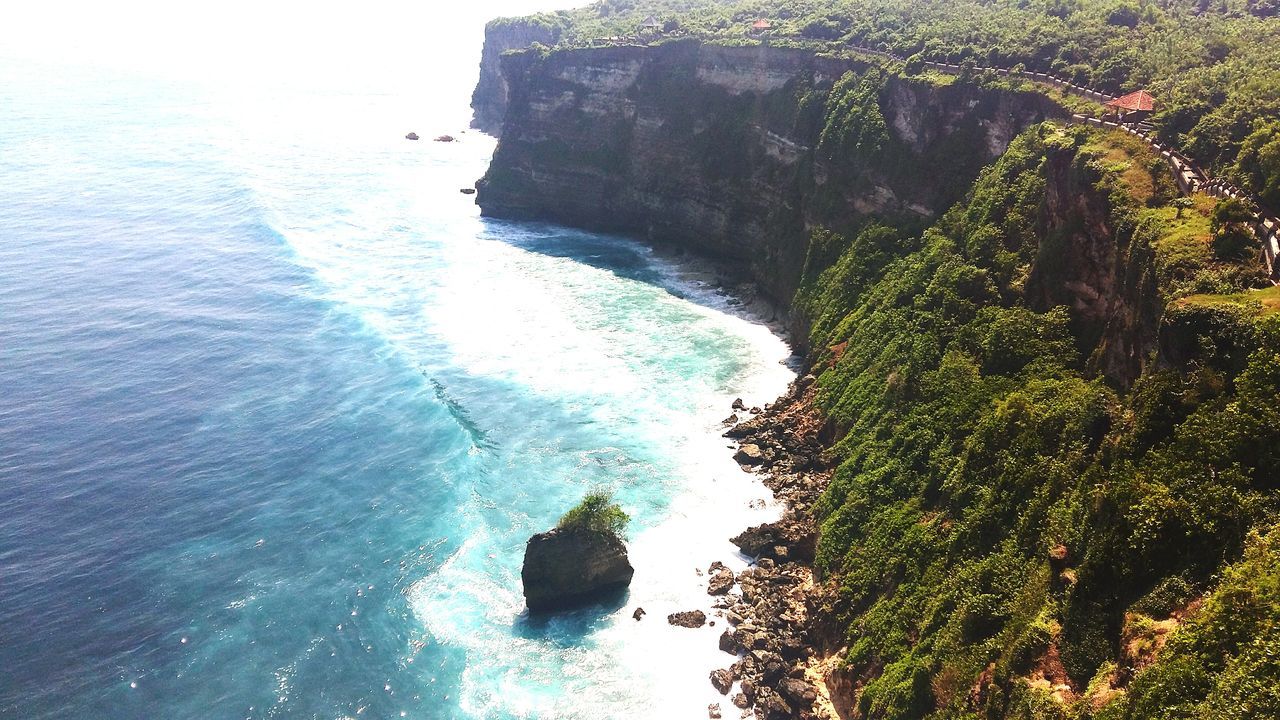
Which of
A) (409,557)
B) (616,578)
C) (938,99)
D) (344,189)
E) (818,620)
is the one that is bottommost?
(344,189)

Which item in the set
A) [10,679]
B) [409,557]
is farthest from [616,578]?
[10,679]

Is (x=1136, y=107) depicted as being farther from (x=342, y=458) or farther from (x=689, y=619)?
(x=342, y=458)

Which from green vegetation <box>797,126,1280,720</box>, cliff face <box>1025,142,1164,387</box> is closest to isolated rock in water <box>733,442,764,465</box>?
green vegetation <box>797,126,1280,720</box>

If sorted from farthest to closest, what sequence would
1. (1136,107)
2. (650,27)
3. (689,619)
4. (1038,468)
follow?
(650,27), (1136,107), (689,619), (1038,468)

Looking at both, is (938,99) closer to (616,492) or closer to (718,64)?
(718,64)

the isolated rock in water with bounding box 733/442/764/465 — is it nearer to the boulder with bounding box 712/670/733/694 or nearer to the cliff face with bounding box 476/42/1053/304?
the boulder with bounding box 712/670/733/694

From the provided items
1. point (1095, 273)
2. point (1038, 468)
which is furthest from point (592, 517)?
point (1095, 273)
